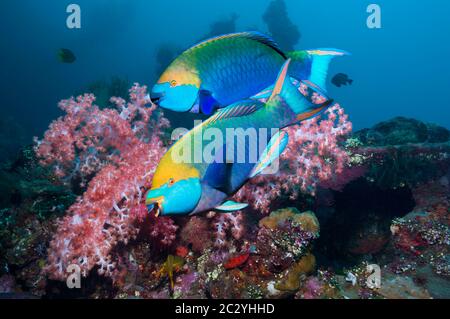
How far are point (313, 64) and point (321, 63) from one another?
2.5 inches

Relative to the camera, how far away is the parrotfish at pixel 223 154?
1.35 metres

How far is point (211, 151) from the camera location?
1.43 meters

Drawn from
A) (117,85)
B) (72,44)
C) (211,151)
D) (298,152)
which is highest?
(72,44)

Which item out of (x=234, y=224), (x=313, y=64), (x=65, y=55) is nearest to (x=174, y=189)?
(x=313, y=64)

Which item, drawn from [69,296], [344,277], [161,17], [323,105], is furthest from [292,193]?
[161,17]

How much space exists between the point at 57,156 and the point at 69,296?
2207 millimetres

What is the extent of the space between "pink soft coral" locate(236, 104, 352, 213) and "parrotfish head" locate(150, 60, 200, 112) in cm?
224

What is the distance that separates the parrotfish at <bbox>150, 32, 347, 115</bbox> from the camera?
1630 mm

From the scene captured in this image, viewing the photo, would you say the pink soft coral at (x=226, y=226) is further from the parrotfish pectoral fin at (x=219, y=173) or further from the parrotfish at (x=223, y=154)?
the parrotfish pectoral fin at (x=219, y=173)

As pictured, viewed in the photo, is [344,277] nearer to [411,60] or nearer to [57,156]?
[57,156]

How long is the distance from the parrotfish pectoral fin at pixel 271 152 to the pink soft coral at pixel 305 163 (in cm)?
210
